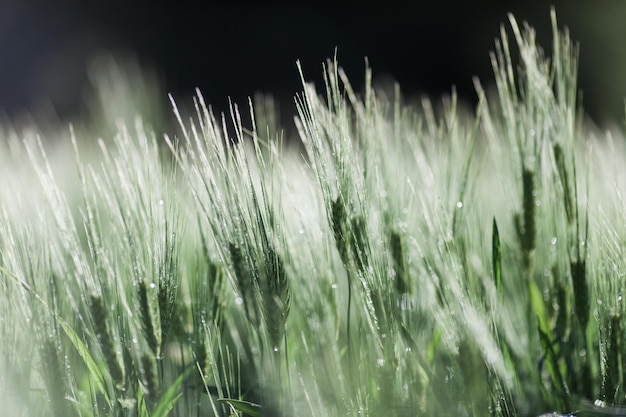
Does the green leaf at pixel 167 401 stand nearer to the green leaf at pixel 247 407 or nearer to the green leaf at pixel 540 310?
the green leaf at pixel 247 407

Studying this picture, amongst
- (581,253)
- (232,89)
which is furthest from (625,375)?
(232,89)

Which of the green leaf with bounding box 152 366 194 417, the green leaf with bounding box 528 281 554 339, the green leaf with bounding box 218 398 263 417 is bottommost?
the green leaf with bounding box 218 398 263 417

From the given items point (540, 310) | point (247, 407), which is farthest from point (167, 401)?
point (540, 310)

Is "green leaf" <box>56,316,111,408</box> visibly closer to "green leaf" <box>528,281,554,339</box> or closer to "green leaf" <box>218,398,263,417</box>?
"green leaf" <box>218,398,263,417</box>

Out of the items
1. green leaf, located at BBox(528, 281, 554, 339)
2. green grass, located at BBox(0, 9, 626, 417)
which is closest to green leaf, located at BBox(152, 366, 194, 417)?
green grass, located at BBox(0, 9, 626, 417)

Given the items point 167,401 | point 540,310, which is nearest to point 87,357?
point 167,401

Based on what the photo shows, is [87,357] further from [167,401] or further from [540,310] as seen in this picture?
[540,310]

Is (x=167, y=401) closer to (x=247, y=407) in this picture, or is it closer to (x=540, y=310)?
(x=247, y=407)

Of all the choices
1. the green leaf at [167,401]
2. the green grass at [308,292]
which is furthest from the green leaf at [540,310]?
the green leaf at [167,401]
